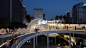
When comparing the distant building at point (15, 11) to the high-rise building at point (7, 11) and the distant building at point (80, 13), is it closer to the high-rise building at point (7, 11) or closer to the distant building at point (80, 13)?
the high-rise building at point (7, 11)

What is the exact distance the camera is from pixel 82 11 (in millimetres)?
49469

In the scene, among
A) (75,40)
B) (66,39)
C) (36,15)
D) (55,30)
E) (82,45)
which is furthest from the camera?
(36,15)

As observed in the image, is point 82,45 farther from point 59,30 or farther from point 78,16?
point 78,16

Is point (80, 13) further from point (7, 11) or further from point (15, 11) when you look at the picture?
point (7, 11)

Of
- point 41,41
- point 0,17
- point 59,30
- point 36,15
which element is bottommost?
point 41,41

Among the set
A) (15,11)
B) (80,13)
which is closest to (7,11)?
(15,11)

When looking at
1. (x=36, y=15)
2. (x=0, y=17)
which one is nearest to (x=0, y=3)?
(x=0, y=17)

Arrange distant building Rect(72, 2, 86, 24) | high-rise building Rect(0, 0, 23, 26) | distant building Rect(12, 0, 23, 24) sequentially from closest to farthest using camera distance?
high-rise building Rect(0, 0, 23, 26)
distant building Rect(12, 0, 23, 24)
distant building Rect(72, 2, 86, 24)

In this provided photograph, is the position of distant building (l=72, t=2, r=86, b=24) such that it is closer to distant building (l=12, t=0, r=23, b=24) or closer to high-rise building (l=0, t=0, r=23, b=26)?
distant building (l=12, t=0, r=23, b=24)

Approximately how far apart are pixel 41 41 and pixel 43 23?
Answer: 11.9 meters

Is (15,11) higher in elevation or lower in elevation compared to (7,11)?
higher

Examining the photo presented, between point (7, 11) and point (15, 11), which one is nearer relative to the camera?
point (7, 11)

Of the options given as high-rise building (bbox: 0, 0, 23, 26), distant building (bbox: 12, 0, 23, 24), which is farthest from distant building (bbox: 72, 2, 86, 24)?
high-rise building (bbox: 0, 0, 23, 26)

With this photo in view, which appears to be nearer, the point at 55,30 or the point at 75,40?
the point at 55,30
